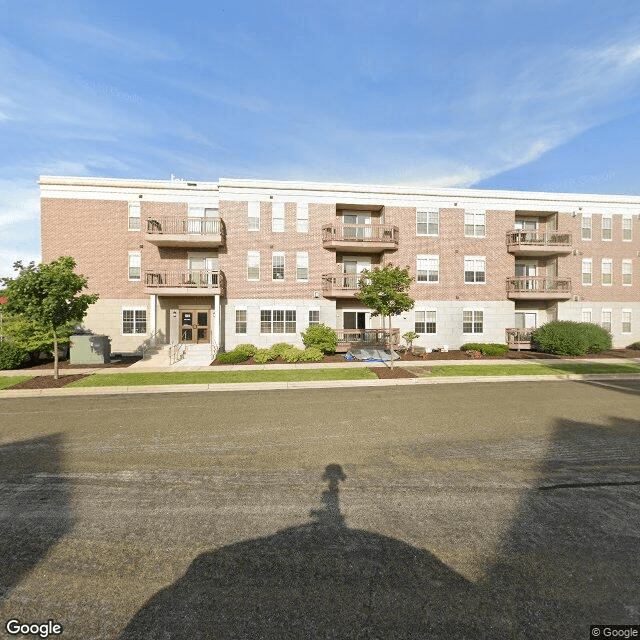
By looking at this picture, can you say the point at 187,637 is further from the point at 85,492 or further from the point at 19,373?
the point at 19,373

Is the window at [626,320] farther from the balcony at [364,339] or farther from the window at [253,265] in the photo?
the window at [253,265]

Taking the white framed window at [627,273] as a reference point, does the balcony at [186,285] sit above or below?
below

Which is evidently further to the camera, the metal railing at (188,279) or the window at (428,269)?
the window at (428,269)

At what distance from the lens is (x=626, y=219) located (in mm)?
27516

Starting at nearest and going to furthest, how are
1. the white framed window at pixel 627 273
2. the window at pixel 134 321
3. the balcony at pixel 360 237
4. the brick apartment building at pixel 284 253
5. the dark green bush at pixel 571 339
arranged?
the dark green bush at pixel 571 339, the brick apartment building at pixel 284 253, the balcony at pixel 360 237, the window at pixel 134 321, the white framed window at pixel 627 273

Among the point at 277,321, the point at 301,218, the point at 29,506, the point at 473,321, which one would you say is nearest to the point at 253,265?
the point at 277,321

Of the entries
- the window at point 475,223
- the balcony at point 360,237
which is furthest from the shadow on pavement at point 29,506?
the window at point 475,223

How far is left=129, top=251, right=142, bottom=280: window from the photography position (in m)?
24.2

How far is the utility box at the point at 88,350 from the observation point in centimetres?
1998

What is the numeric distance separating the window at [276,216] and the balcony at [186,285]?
16.6 feet

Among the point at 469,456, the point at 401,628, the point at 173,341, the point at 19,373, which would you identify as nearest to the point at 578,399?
the point at 469,456

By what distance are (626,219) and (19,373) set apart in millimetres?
42386

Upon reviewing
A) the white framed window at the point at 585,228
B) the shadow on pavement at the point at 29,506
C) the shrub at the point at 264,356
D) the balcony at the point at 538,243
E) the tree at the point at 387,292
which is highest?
the white framed window at the point at 585,228

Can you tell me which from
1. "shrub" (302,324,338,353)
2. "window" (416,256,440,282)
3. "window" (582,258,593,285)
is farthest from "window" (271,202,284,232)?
"window" (582,258,593,285)
